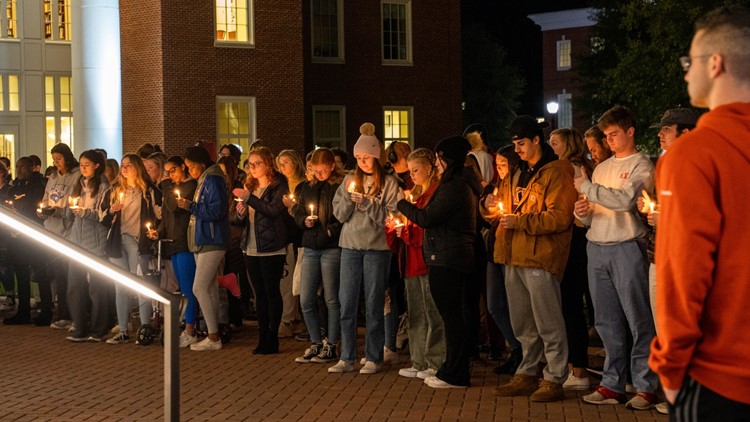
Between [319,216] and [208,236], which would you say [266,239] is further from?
[319,216]

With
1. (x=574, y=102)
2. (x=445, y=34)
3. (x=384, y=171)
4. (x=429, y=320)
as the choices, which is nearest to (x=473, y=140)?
(x=384, y=171)

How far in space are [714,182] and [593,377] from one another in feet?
23.4

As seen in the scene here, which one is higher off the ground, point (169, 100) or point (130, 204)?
point (169, 100)

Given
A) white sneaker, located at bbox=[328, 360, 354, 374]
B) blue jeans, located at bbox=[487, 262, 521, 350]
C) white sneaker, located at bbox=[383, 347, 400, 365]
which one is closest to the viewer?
blue jeans, located at bbox=[487, 262, 521, 350]

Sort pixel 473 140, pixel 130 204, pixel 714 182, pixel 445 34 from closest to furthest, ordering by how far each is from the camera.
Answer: pixel 714 182 → pixel 473 140 → pixel 130 204 → pixel 445 34

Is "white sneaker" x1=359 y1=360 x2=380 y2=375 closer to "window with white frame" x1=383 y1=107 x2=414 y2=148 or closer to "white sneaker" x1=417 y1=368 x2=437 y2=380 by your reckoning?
"white sneaker" x1=417 y1=368 x2=437 y2=380

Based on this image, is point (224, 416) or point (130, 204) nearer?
point (224, 416)

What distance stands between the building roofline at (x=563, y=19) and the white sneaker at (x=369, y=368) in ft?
220

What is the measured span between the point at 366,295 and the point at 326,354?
1.08m

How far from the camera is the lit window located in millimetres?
78000

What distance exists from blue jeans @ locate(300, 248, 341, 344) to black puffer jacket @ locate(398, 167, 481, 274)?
1.72m

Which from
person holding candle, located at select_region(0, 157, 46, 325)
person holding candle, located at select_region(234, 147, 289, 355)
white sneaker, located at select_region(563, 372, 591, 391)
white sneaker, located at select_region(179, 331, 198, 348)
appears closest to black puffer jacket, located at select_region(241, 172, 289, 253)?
person holding candle, located at select_region(234, 147, 289, 355)

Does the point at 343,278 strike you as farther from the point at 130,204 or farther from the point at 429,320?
the point at 130,204

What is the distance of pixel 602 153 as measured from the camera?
9742 mm
